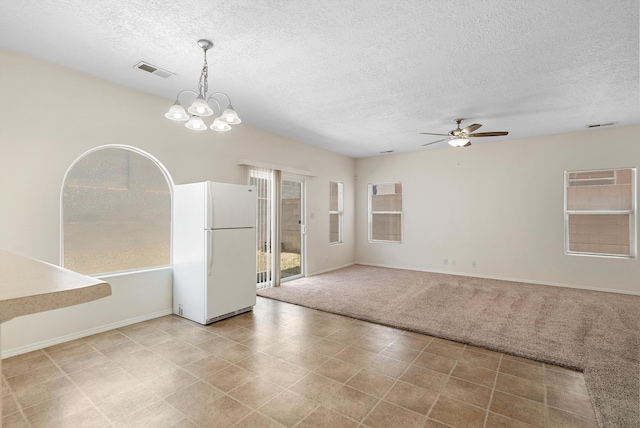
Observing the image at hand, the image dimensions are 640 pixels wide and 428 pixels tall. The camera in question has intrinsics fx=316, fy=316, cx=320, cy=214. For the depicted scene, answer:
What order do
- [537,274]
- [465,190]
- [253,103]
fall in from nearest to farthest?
[253,103] → [537,274] → [465,190]

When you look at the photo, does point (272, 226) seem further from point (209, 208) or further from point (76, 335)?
point (76, 335)

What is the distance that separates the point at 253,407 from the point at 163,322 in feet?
6.92

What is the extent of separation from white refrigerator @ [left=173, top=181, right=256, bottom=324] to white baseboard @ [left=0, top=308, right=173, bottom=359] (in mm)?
280

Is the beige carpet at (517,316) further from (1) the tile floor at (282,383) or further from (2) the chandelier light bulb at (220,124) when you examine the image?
(2) the chandelier light bulb at (220,124)

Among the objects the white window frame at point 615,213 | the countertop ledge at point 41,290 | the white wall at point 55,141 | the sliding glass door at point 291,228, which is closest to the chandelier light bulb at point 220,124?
the white wall at point 55,141

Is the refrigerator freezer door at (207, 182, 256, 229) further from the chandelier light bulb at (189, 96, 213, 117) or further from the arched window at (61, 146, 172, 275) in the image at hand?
the chandelier light bulb at (189, 96, 213, 117)

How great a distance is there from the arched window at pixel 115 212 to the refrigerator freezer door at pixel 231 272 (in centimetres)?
89

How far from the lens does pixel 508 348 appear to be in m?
3.07

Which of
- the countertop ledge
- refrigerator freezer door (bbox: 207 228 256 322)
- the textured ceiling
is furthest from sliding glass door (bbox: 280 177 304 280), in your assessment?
the countertop ledge

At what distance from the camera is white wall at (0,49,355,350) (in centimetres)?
294

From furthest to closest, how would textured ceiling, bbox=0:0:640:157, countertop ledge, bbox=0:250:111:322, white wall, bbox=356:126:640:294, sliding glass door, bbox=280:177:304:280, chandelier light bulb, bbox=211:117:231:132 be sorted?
sliding glass door, bbox=280:177:304:280 → white wall, bbox=356:126:640:294 → chandelier light bulb, bbox=211:117:231:132 → textured ceiling, bbox=0:0:640:157 → countertop ledge, bbox=0:250:111:322

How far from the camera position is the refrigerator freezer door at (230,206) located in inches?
148

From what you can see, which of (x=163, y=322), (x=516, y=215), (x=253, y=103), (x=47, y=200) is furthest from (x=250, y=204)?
(x=516, y=215)

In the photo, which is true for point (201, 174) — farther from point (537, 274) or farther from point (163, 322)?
point (537, 274)
